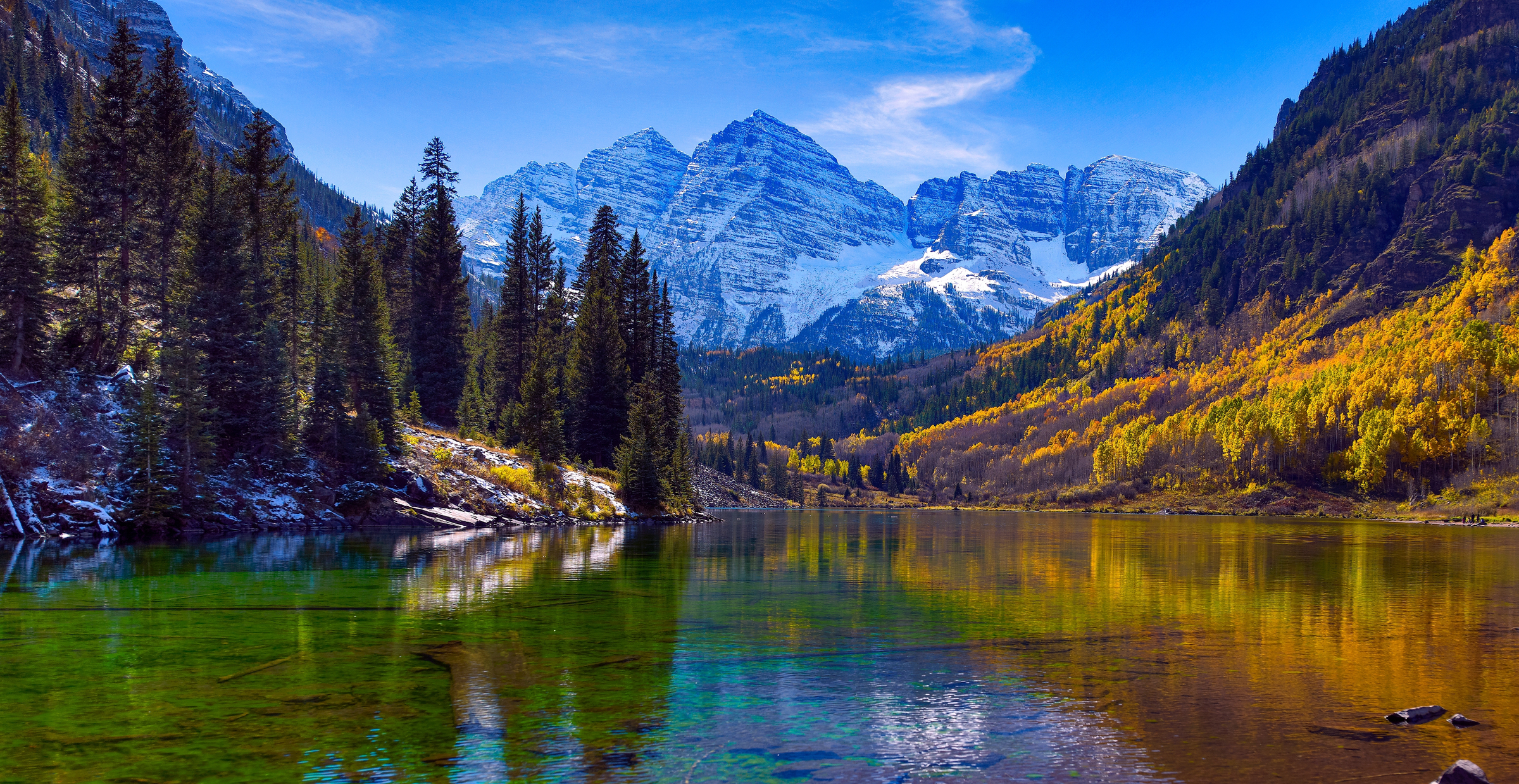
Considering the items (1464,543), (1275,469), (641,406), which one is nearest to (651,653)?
(641,406)

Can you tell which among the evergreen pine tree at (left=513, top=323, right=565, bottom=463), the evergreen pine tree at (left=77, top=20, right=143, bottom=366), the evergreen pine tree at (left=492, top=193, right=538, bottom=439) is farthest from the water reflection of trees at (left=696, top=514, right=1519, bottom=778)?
the evergreen pine tree at (left=492, top=193, right=538, bottom=439)

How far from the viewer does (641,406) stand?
82938 millimetres

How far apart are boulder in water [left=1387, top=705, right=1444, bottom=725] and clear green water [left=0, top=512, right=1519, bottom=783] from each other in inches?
10.1

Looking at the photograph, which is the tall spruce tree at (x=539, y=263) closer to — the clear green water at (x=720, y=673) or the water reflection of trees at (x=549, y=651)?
the water reflection of trees at (x=549, y=651)

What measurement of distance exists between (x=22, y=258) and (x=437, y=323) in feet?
124

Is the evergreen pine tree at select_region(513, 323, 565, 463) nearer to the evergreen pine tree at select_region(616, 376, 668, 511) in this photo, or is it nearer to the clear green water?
the evergreen pine tree at select_region(616, 376, 668, 511)

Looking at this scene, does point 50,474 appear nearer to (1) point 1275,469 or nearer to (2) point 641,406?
(2) point 641,406

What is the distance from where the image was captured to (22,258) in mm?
52406

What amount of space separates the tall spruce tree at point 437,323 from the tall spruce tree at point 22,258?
112ft

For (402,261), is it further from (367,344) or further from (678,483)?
(678,483)

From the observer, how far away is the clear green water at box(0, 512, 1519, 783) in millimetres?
13539

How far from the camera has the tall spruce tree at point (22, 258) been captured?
2052 inches

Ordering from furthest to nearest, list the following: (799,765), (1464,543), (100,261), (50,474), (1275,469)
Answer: (1275,469), (1464,543), (100,261), (50,474), (799,765)

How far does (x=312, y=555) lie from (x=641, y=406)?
4225 cm
